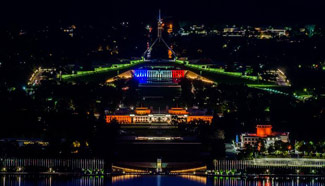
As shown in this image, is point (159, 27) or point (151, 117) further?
point (159, 27)

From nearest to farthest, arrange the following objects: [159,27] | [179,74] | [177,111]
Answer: [177,111]
[179,74]
[159,27]

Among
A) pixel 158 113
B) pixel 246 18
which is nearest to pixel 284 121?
pixel 158 113

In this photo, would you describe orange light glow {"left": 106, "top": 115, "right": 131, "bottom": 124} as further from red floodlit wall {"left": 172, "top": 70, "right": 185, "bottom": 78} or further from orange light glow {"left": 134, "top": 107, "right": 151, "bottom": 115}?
red floodlit wall {"left": 172, "top": 70, "right": 185, "bottom": 78}

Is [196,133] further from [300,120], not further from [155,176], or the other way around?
[155,176]

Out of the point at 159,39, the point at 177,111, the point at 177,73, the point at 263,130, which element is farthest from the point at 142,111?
the point at 159,39

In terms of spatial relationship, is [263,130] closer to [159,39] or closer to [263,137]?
[263,137]

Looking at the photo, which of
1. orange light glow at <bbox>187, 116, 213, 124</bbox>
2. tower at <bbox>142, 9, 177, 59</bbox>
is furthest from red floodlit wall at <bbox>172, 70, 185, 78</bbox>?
orange light glow at <bbox>187, 116, 213, 124</bbox>

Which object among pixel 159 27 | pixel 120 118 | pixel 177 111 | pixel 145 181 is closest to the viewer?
pixel 145 181

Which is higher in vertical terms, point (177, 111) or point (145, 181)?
point (177, 111)
